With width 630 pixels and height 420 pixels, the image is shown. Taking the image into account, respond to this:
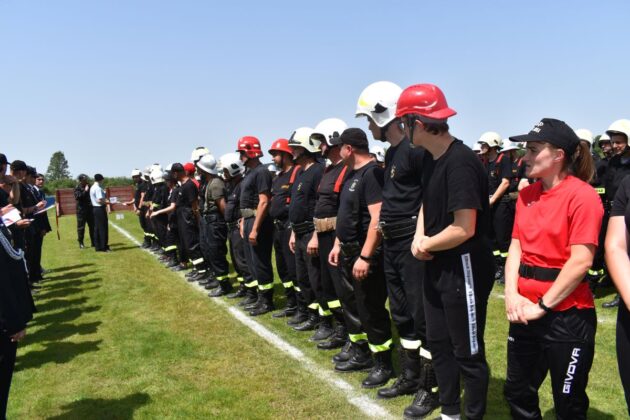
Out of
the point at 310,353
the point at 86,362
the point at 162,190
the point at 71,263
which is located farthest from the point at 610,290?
the point at 71,263

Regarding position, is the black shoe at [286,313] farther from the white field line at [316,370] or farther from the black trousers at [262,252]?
the black trousers at [262,252]

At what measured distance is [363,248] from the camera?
4.28m

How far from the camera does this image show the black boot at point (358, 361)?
4926 millimetres

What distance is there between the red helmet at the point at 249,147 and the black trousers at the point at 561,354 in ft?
17.8

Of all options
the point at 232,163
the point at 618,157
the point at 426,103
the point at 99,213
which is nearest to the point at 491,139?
the point at 618,157

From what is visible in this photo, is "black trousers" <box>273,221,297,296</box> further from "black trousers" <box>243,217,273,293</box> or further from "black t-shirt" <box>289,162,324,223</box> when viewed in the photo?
"black t-shirt" <box>289,162,324,223</box>

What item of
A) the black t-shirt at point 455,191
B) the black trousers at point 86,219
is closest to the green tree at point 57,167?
the black trousers at point 86,219

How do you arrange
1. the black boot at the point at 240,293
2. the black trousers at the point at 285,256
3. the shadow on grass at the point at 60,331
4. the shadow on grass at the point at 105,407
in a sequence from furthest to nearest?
1. the black boot at the point at 240,293
2. the shadow on grass at the point at 60,331
3. the black trousers at the point at 285,256
4. the shadow on grass at the point at 105,407

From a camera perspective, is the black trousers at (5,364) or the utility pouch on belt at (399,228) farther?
the utility pouch on belt at (399,228)

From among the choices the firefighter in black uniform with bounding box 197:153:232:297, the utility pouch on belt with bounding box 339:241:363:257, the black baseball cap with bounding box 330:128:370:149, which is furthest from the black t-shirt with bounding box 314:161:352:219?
the firefighter in black uniform with bounding box 197:153:232:297

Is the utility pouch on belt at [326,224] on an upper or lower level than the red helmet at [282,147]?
lower

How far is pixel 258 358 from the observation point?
5.46 m

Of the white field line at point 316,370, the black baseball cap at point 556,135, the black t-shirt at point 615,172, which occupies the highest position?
the black baseball cap at point 556,135

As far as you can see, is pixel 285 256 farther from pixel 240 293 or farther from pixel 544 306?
pixel 544 306
